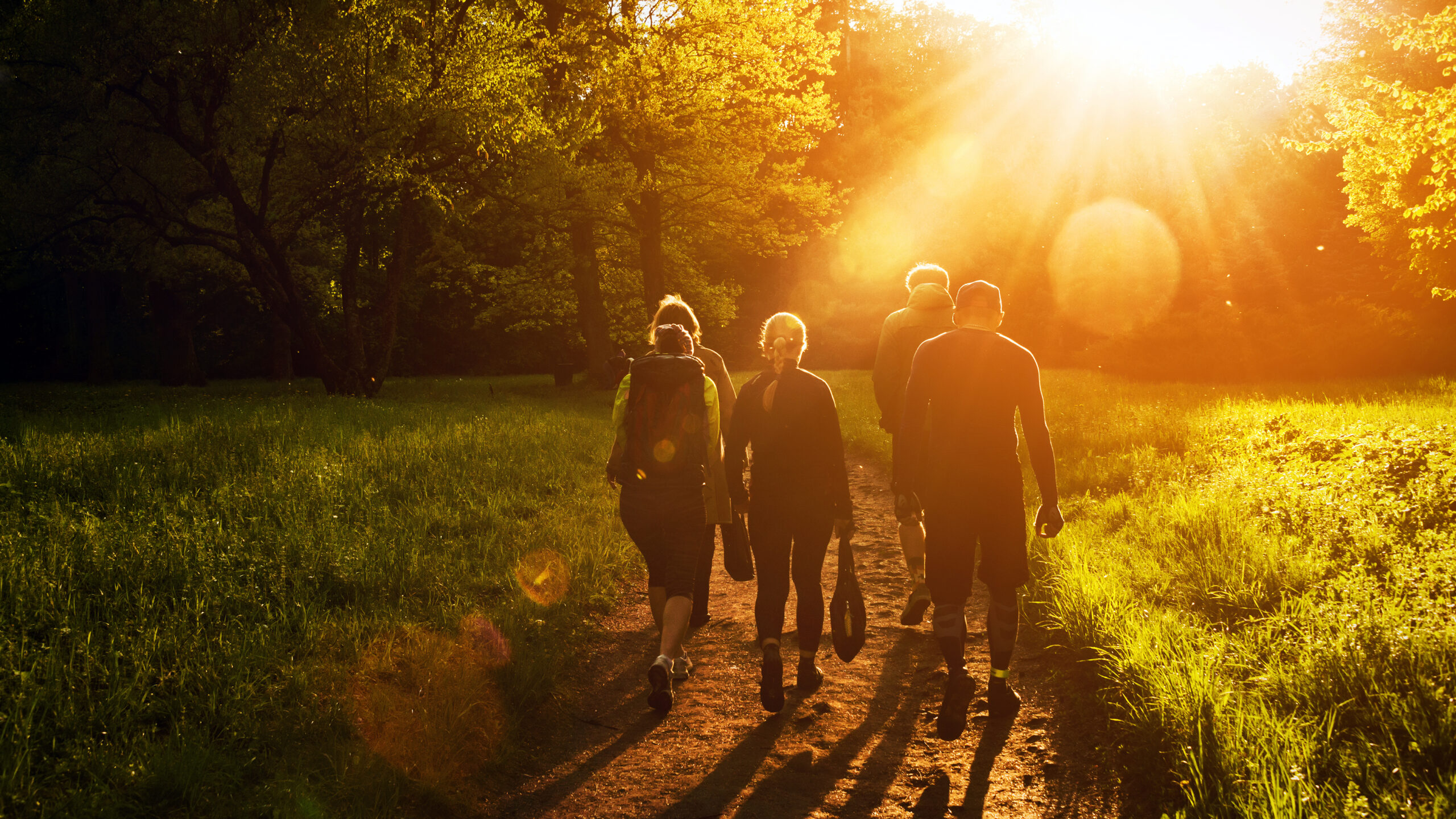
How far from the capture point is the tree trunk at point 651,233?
72.2 feet

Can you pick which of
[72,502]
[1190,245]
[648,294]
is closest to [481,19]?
[648,294]

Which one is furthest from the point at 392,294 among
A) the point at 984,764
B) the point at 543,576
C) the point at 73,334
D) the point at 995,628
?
the point at 73,334

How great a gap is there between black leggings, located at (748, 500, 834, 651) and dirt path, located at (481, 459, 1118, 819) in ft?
1.43

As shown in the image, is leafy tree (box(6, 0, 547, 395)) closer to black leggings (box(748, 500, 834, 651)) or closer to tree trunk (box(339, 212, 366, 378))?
tree trunk (box(339, 212, 366, 378))

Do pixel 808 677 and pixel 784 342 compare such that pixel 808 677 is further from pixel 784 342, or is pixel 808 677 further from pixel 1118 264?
pixel 1118 264

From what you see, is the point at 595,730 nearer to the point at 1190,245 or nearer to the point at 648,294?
the point at 648,294

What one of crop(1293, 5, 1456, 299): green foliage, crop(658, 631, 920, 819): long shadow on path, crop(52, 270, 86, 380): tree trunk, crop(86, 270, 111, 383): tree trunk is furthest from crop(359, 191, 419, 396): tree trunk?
crop(1293, 5, 1456, 299): green foliage

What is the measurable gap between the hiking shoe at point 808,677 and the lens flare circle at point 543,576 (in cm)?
205

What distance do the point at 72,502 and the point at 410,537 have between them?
300 centimetres

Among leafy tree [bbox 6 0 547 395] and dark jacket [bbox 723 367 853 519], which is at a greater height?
leafy tree [bbox 6 0 547 395]

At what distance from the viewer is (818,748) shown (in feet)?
13.5

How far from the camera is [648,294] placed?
21578 millimetres

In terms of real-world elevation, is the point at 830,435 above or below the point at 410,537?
above

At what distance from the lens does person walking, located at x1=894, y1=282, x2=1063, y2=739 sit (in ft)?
14.3
